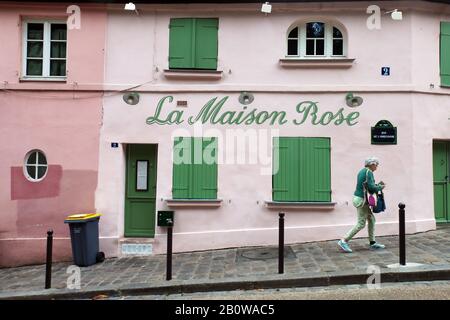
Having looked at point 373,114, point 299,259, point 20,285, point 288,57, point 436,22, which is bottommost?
point 20,285

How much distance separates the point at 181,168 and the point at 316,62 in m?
3.69

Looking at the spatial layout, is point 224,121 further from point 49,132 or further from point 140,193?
point 49,132

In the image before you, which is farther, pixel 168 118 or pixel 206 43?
pixel 206 43

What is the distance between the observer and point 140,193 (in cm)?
930

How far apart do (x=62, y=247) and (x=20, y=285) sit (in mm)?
1782

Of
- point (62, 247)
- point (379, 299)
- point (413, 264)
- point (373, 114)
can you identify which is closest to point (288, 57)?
point (373, 114)

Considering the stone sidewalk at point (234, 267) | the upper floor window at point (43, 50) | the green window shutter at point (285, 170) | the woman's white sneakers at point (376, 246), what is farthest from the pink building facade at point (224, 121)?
the woman's white sneakers at point (376, 246)

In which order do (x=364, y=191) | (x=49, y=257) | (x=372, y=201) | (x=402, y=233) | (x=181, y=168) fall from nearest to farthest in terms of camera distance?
(x=402, y=233)
(x=49, y=257)
(x=372, y=201)
(x=364, y=191)
(x=181, y=168)

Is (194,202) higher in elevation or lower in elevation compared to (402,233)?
higher

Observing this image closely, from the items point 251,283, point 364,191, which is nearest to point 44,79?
point 251,283

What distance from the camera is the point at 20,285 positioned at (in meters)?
7.20

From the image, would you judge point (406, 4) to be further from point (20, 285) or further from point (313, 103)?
point (20, 285)

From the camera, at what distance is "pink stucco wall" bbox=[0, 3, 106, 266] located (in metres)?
9.05

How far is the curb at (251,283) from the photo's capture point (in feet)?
19.9
